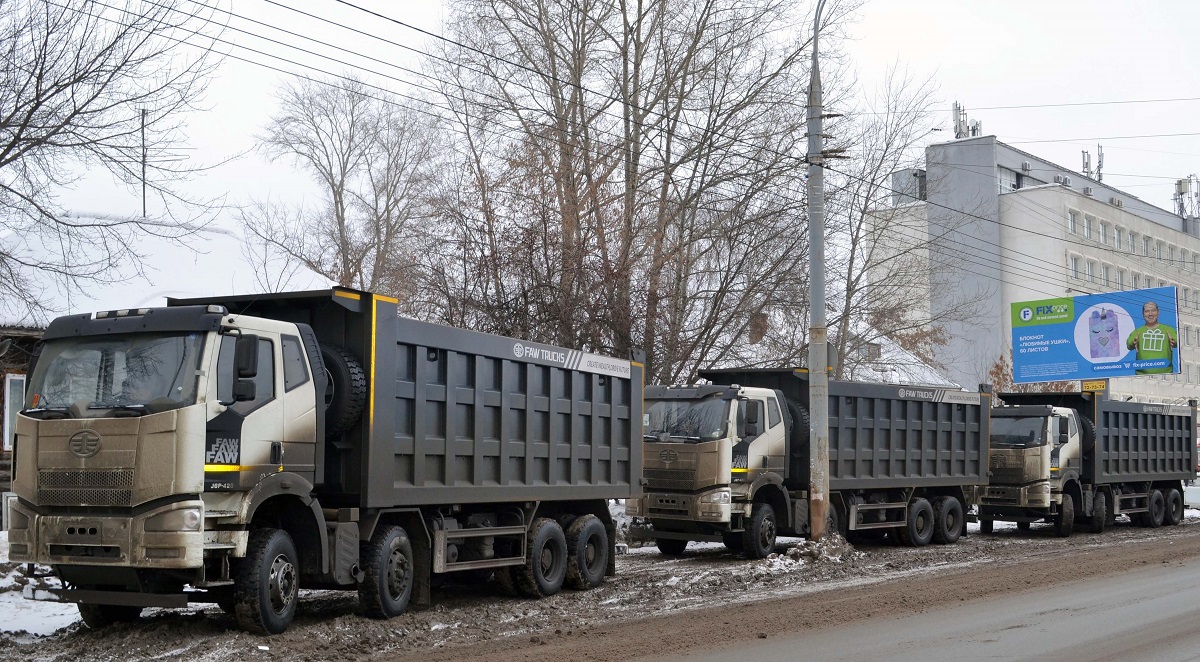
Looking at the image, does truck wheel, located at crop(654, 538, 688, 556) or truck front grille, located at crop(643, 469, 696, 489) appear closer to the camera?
truck front grille, located at crop(643, 469, 696, 489)

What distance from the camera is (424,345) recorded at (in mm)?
11039

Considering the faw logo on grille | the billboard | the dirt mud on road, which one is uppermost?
the billboard

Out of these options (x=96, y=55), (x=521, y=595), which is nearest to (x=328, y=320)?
(x=521, y=595)

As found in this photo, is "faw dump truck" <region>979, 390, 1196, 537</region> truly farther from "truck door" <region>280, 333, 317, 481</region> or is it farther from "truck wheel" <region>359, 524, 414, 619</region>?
"truck door" <region>280, 333, 317, 481</region>

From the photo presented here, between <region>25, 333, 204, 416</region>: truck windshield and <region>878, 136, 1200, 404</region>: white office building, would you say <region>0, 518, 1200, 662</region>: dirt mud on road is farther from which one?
<region>878, 136, 1200, 404</region>: white office building

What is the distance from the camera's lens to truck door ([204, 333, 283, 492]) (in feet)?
29.7

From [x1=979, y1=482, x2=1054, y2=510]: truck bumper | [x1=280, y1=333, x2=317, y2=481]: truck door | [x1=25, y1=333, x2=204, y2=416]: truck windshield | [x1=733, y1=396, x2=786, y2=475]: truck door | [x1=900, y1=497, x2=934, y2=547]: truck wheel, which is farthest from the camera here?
[x1=979, y1=482, x2=1054, y2=510]: truck bumper

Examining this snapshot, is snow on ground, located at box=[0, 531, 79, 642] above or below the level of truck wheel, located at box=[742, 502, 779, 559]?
below

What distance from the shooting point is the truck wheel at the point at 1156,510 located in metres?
26.7

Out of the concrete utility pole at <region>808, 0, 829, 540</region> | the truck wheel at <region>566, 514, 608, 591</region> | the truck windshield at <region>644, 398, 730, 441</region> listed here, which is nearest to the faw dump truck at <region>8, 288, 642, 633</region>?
the truck wheel at <region>566, 514, 608, 591</region>

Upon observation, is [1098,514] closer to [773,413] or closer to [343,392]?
[773,413]

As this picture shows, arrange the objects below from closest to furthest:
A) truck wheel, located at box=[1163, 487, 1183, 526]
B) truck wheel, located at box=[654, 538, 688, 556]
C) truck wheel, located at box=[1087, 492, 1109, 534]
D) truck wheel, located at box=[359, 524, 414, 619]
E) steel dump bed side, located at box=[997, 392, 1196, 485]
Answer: truck wheel, located at box=[359, 524, 414, 619], truck wheel, located at box=[654, 538, 688, 556], truck wheel, located at box=[1087, 492, 1109, 534], steel dump bed side, located at box=[997, 392, 1196, 485], truck wheel, located at box=[1163, 487, 1183, 526]

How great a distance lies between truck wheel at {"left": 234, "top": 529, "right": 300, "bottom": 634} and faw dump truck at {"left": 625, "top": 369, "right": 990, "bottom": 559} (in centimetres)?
615

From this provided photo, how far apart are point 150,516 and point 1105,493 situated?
21.3 metres
